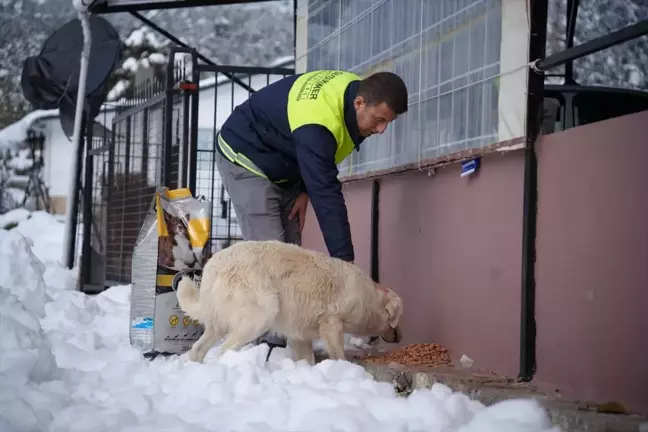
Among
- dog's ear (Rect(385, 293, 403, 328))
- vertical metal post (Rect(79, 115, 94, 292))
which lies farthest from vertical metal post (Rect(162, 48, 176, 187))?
dog's ear (Rect(385, 293, 403, 328))

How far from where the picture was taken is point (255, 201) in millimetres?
4930

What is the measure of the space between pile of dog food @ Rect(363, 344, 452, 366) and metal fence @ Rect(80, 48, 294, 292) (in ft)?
9.82

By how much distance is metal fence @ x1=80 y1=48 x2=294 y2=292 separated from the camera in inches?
305

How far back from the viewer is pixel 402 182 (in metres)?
5.23

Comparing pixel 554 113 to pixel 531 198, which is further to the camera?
pixel 554 113

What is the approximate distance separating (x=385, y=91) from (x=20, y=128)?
1008 cm

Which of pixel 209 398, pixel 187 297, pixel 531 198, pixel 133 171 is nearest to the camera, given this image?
pixel 209 398

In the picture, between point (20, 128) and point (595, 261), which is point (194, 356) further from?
point (20, 128)

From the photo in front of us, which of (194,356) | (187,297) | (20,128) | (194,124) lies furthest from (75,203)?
(194,356)

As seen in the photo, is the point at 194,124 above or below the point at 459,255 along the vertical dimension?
above

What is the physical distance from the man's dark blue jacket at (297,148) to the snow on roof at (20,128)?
7765 millimetres

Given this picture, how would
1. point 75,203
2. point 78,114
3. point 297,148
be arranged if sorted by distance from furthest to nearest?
1. point 75,203
2. point 78,114
3. point 297,148

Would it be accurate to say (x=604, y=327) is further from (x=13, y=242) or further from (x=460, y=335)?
(x=13, y=242)

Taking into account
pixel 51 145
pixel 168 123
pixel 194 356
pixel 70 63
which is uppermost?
pixel 70 63
